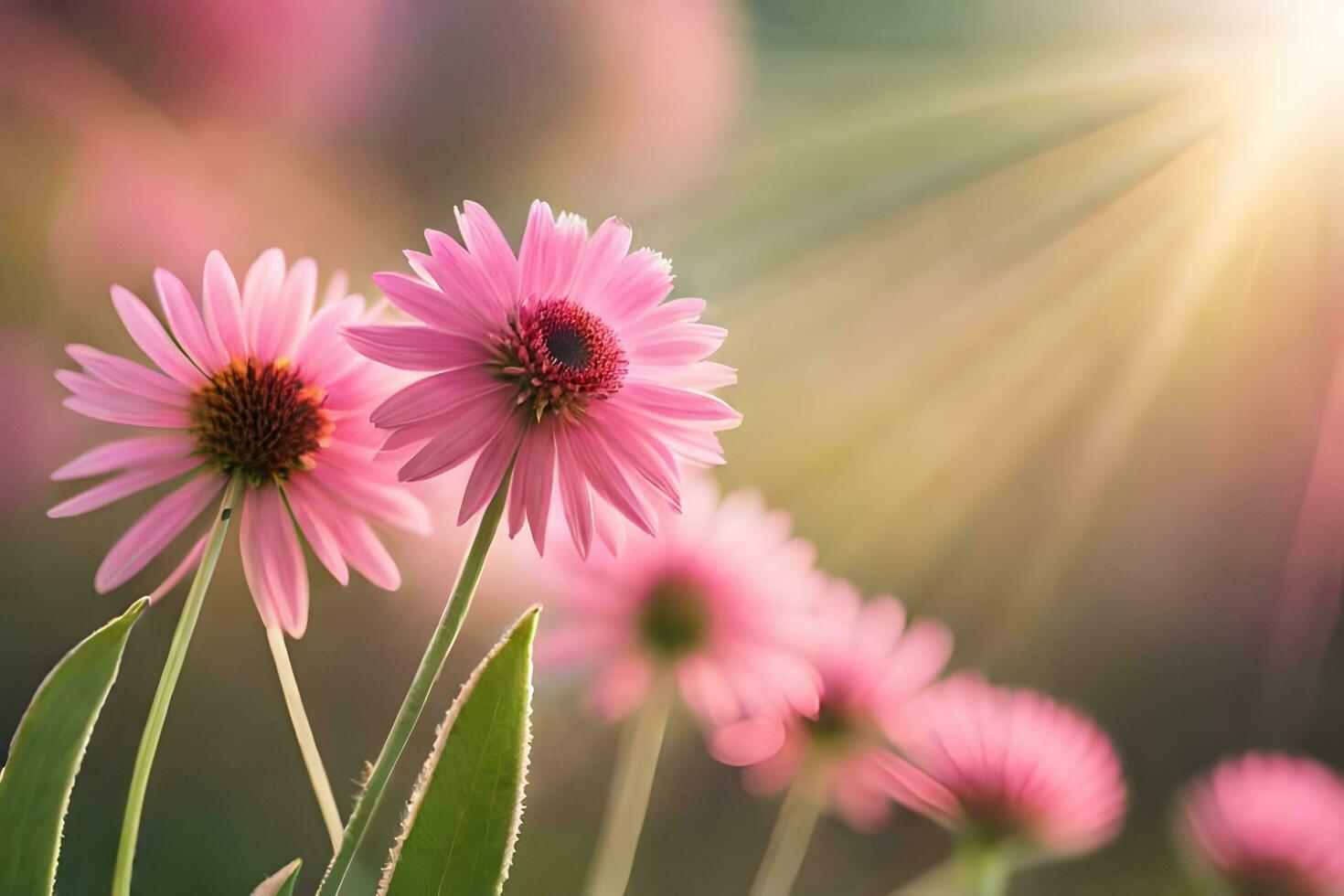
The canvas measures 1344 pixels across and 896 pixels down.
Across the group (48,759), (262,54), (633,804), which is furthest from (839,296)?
(48,759)

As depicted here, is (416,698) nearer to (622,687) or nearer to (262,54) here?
(622,687)

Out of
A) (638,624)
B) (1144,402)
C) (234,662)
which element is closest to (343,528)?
(638,624)

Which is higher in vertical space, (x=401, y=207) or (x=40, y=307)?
(x=401, y=207)

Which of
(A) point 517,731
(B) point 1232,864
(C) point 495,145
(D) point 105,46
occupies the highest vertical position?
(C) point 495,145

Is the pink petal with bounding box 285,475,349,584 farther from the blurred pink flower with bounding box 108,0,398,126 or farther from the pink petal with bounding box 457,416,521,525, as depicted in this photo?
the blurred pink flower with bounding box 108,0,398,126

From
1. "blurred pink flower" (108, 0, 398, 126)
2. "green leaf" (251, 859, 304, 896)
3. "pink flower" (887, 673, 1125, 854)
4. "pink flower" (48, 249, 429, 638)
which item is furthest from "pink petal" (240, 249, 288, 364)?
"blurred pink flower" (108, 0, 398, 126)

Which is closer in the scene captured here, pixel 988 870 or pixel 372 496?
pixel 372 496

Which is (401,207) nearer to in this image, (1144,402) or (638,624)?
(638,624)
